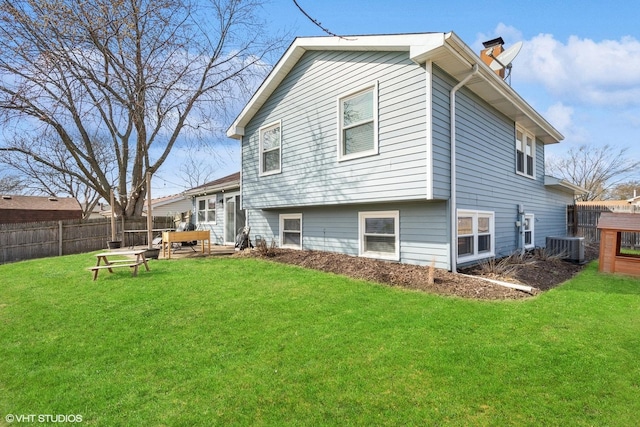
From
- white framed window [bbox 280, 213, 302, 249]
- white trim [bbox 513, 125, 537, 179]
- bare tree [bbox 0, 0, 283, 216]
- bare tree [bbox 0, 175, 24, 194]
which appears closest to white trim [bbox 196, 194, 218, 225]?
bare tree [bbox 0, 0, 283, 216]

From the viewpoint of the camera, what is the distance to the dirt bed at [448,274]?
5.30 metres

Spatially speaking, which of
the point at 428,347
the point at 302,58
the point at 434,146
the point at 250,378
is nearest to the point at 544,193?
the point at 434,146

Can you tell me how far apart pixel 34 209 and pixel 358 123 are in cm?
2682

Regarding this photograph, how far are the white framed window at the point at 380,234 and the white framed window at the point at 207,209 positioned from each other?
29.1 ft

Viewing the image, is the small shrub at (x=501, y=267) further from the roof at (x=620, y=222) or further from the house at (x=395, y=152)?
the roof at (x=620, y=222)

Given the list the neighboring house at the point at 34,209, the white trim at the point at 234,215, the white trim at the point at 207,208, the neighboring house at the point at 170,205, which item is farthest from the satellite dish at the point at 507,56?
the neighboring house at the point at 34,209

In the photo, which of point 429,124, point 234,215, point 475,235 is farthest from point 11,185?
point 475,235

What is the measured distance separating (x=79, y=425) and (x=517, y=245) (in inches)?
393

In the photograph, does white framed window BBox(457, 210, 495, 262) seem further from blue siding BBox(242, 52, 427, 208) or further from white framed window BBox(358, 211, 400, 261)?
blue siding BBox(242, 52, 427, 208)

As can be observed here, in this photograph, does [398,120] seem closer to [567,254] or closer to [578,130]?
[567,254]

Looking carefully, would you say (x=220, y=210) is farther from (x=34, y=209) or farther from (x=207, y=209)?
(x=34, y=209)

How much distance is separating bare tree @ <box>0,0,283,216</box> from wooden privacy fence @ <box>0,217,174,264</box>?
4.90 ft

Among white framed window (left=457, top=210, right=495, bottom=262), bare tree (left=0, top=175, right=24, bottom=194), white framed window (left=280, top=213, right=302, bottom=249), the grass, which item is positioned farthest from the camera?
bare tree (left=0, top=175, right=24, bottom=194)

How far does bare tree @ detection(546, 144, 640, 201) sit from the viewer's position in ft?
86.9
